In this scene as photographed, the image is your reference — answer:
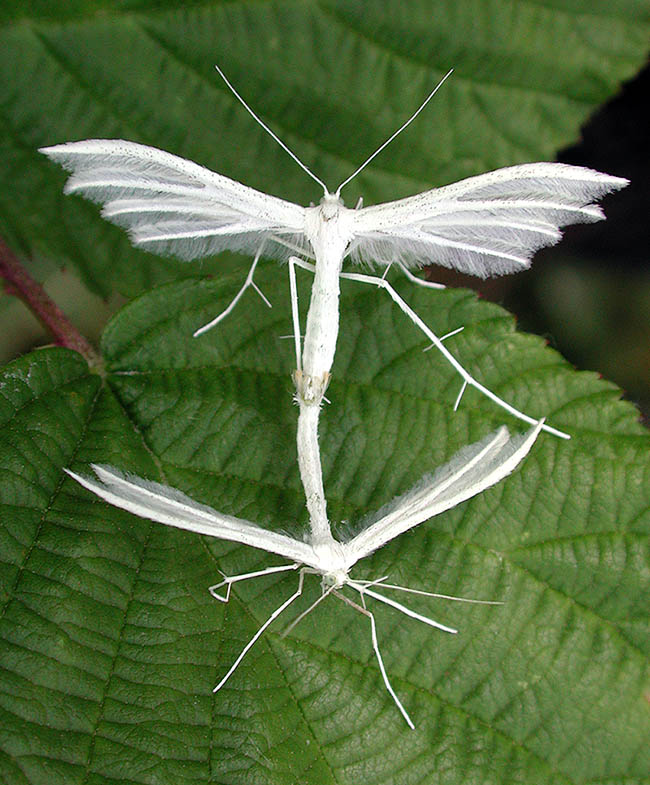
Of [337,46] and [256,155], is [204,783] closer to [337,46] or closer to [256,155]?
[256,155]

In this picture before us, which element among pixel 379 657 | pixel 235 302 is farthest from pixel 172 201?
pixel 379 657

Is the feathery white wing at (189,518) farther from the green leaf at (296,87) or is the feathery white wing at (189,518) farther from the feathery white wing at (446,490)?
the green leaf at (296,87)

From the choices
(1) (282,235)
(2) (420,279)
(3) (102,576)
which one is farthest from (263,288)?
(3) (102,576)

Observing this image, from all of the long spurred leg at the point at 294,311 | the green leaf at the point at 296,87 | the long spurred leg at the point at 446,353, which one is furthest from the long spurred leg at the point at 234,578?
the green leaf at the point at 296,87

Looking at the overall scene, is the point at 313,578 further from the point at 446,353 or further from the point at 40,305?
the point at 40,305

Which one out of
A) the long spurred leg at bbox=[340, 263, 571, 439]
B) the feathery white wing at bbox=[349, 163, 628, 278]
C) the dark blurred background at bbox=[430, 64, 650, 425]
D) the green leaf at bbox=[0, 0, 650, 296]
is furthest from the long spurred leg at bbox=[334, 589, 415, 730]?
the dark blurred background at bbox=[430, 64, 650, 425]

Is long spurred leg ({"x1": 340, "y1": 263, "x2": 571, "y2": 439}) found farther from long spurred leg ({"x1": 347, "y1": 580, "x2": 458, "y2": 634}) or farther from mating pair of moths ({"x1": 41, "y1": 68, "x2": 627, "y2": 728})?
long spurred leg ({"x1": 347, "y1": 580, "x2": 458, "y2": 634})

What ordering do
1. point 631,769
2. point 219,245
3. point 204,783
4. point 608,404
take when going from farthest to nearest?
1. point 219,245
2. point 608,404
3. point 631,769
4. point 204,783
